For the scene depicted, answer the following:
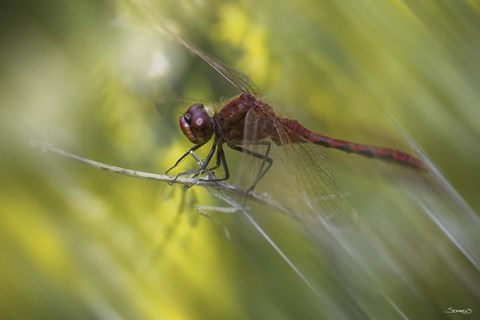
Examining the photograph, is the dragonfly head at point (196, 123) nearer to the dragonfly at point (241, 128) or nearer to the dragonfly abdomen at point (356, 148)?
the dragonfly at point (241, 128)

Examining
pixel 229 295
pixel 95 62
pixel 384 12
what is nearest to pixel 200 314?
pixel 229 295

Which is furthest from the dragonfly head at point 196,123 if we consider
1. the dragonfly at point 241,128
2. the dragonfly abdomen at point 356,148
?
the dragonfly abdomen at point 356,148

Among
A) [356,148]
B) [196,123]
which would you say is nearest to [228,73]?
[196,123]

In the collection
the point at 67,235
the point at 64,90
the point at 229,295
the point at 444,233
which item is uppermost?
the point at 64,90

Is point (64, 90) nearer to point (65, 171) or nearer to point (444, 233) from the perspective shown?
point (65, 171)

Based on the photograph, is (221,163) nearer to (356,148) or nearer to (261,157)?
(261,157)

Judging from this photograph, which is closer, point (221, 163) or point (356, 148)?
point (221, 163)

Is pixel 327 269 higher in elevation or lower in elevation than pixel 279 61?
lower
